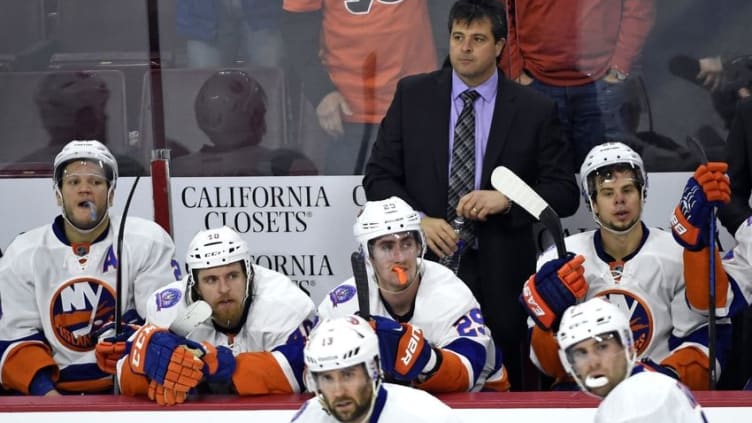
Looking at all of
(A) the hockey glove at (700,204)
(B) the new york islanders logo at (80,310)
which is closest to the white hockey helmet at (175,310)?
(B) the new york islanders logo at (80,310)

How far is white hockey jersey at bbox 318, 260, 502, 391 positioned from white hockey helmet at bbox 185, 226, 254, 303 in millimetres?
238

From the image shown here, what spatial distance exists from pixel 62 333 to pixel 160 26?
114 cm

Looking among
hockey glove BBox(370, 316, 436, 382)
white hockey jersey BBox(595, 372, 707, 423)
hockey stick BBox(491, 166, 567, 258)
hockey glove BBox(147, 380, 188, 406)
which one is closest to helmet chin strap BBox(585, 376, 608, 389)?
white hockey jersey BBox(595, 372, 707, 423)

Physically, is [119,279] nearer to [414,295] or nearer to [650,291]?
[414,295]

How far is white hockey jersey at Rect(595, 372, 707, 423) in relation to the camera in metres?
3.02

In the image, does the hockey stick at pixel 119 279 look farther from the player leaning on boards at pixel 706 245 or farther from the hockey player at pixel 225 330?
the player leaning on boards at pixel 706 245

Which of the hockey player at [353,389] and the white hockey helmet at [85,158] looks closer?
the hockey player at [353,389]

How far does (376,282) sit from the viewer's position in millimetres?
4258

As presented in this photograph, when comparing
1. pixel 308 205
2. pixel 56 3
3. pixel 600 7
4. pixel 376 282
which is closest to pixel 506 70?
pixel 600 7

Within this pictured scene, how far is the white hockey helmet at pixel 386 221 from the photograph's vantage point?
4.20 m

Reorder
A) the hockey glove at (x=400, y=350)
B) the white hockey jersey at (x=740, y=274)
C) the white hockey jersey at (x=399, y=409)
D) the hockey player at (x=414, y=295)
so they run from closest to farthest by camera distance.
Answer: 1. the white hockey jersey at (x=399, y=409)
2. the hockey glove at (x=400, y=350)
3. the hockey player at (x=414, y=295)
4. the white hockey jersey at (x=740, y=274)

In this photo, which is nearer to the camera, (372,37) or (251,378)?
(251,378)

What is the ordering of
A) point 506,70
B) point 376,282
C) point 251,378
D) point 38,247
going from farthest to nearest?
1. point 506,70
2. point 38,247
3. point 376,282
4. point 251,378

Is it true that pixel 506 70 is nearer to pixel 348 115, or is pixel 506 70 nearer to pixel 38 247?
pixel 348 115
